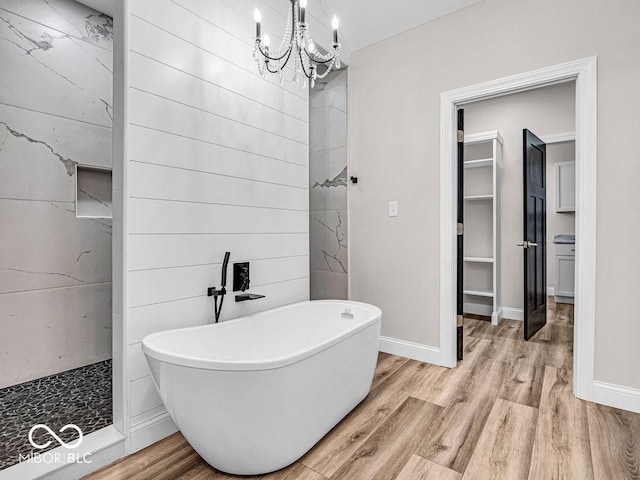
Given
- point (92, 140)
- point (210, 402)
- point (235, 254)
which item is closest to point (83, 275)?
point (92, 140)

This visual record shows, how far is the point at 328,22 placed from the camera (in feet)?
9.84

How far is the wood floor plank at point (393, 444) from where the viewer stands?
150 centimetres

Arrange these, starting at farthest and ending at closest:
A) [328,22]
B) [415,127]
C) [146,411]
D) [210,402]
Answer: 1. [328,22]
2. [415,127]
3. [146,411]
4. [210,402]

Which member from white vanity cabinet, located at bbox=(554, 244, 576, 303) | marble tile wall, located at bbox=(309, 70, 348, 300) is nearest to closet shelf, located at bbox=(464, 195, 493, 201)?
marble tile wall, located at bbox=(309, 70, 348, 300)

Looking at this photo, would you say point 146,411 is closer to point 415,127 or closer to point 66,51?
point 66,51

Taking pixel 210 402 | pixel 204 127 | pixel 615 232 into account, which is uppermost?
pixel 204 127

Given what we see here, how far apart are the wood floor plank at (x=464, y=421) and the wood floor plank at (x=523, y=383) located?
50 millimetres

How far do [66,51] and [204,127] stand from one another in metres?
1.29

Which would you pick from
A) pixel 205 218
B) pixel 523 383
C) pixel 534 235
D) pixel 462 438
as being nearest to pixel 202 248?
pixel 205 218

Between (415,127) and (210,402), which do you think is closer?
(210,402)

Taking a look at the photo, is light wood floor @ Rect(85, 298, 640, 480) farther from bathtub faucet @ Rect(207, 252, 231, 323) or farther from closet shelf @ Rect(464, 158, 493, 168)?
closet shelf @ Rect(464, 158, 493, 168)

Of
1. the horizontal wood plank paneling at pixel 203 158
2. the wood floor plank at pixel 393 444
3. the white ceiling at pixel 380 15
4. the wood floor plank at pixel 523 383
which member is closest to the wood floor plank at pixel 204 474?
the wood floor plank at pixel 393 444

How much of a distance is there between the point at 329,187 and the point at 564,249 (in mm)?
3864

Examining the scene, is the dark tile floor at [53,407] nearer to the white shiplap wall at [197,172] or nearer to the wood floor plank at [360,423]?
the white shiplap wall at [197,172]
